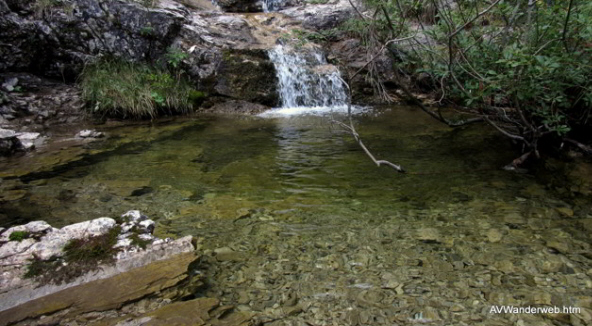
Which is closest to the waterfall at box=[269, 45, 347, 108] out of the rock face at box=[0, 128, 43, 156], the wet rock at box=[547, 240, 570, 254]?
the rock face at box=[0, 128, 43, 156]

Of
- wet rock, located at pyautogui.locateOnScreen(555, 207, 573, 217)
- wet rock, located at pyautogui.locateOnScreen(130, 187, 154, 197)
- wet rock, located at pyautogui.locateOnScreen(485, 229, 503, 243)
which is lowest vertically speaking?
wet rock, located at pyautogui.locateOnScreen(130, 187, 154, 197)

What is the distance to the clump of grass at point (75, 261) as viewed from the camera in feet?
6.93

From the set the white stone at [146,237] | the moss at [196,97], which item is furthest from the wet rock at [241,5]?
the white stone at [146,237]

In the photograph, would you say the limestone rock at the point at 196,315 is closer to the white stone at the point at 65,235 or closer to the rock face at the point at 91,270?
the rock face at the point at 91,270

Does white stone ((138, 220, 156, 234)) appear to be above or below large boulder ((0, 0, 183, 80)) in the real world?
below

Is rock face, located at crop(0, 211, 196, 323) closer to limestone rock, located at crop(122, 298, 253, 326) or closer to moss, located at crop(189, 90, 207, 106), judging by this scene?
limestone rock, located at crop(122, 298, 253, 326)

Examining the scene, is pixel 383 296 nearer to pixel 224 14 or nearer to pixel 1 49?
pixel 1 49

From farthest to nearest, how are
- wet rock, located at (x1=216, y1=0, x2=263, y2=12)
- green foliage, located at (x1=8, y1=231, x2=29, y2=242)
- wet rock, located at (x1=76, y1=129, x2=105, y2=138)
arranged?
wet rock, located at (x1=216, y1=0, x2=263, y2=12) → wet rock, located at (x1=76, y1=129, x2=105, y2=138) → green foliage, located at (x1=8, y1=231, x2=29, y2=242)

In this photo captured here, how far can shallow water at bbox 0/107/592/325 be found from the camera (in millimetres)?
2215

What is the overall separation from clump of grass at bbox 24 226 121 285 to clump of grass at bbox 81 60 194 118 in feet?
20.7

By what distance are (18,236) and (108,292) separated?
0.85m

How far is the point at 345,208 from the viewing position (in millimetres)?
3469

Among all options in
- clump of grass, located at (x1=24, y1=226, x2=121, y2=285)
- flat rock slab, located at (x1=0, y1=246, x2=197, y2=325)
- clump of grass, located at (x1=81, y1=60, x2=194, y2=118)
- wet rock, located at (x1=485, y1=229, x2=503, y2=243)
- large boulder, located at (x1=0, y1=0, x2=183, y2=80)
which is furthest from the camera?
large boulder, located at (x1=0, y1=0, x2=183, y2=80)

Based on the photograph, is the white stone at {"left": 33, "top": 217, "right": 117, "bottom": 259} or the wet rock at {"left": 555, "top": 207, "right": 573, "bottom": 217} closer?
the white stone at {"left": 33, "top": 217, "right": 117, "bottom": 259}
